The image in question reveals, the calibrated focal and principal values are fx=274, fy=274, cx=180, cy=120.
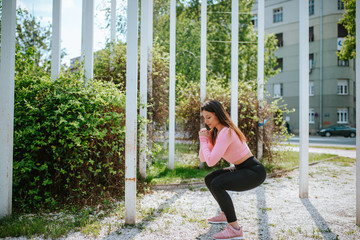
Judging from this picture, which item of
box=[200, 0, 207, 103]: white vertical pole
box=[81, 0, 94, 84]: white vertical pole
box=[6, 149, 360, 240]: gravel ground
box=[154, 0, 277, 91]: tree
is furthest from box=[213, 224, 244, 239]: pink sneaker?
box=[154, 0, 277, 91]: tree

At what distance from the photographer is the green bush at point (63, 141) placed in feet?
12.7

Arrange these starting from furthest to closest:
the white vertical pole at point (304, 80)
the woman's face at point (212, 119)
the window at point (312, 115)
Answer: the window at point (312, 115) < the white vertical pole at point (304, 80) < the woman's face at point (212, 119)

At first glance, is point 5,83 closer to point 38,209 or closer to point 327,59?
point 38,209

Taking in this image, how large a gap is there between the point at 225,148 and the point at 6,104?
9.30 ft

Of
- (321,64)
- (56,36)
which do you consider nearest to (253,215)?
(56,36)

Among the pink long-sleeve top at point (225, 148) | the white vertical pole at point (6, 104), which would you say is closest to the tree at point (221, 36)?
the white vertical pole at point (6, 104)

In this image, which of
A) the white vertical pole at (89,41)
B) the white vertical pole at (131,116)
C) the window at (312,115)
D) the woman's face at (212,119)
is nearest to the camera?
the woman's face at (212,119)

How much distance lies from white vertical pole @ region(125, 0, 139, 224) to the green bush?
30.2 inches

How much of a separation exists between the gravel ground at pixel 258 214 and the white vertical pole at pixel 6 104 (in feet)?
3.82

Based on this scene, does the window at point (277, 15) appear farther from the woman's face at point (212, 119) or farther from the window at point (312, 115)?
the woman's face at point (212, 119)

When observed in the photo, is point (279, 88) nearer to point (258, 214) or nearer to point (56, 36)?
point (56, 36)

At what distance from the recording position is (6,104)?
3.53m

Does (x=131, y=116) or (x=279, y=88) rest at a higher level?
(x=279, y=88)

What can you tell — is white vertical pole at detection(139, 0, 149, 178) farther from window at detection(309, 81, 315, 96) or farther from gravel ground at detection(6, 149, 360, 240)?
window at detection(309, 81, 315, 96)
